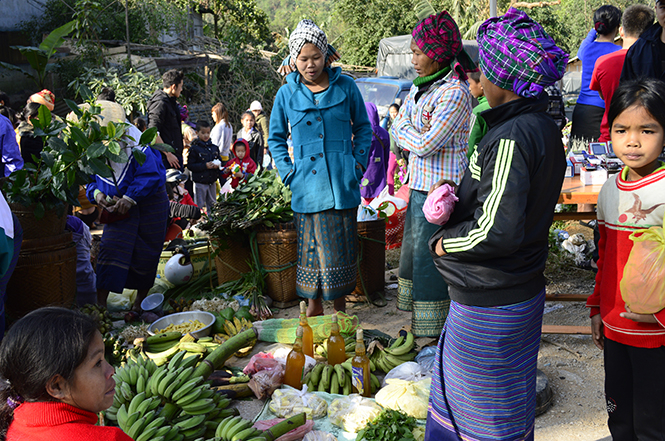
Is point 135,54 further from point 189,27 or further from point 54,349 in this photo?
point 54,349

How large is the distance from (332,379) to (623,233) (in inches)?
74.9

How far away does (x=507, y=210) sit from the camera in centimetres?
193

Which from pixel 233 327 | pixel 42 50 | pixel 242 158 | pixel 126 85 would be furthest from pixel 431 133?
pixel 126 85

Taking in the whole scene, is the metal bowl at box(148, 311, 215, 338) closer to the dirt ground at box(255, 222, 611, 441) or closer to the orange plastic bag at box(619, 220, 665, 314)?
the dirt ground at box(255, 222, 611, 441)

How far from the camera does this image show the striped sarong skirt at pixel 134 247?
4711mm

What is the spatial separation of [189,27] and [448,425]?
68.2 ft

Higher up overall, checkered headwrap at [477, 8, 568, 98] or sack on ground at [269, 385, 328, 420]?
checkered headwrap at [477, 8, 568, 98]

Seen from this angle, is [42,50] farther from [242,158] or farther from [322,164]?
[322,164]

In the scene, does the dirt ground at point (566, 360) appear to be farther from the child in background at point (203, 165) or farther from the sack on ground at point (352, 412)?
the child in background at point (203, 165)

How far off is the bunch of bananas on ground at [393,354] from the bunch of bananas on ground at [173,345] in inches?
46.1

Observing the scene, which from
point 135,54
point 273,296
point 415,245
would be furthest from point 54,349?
point 135,54

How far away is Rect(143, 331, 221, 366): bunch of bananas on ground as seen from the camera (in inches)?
152

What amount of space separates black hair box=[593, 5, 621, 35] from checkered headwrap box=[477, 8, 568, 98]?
420 cm

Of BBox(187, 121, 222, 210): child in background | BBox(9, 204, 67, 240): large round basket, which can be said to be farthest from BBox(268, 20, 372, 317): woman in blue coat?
BBox(187, 121, 222, 210): child in background
